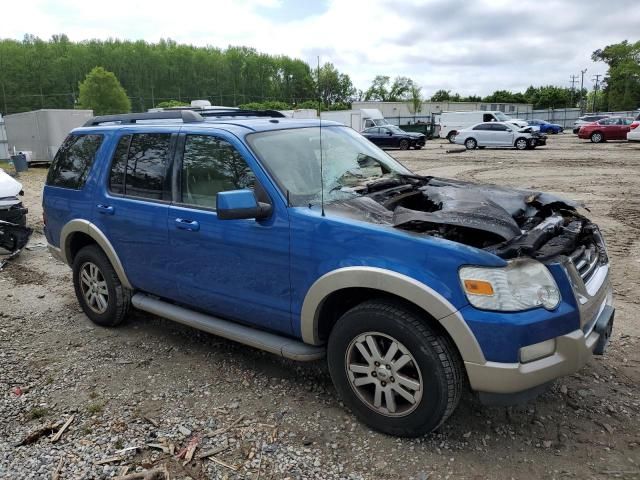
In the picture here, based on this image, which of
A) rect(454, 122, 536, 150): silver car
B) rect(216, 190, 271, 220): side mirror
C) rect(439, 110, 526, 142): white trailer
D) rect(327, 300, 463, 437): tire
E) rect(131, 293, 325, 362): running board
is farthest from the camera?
rect(439, 110, 526, 142): white trailer

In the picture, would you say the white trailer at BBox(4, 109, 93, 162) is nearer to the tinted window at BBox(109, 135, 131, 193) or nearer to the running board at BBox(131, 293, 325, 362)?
the tinted window at BBox(109, 135, 131, 193)

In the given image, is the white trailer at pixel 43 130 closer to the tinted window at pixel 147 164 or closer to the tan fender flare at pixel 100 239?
the tan fender flare at pixel 100 239

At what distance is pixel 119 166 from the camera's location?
177 inches

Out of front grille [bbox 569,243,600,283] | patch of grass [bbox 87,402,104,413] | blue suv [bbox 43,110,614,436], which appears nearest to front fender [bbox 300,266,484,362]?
blue suv [bbox 43,110,614,436]

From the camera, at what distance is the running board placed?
3.39 meters

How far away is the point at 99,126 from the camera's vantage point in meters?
4.93

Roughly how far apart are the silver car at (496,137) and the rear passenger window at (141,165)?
1028 inches

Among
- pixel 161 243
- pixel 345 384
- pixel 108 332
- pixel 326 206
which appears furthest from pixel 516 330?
pixel 108 332

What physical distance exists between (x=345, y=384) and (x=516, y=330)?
1.11m

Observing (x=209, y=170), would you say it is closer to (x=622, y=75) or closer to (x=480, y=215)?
(x=480, y=215)

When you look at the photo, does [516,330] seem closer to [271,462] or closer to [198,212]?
[271,462]

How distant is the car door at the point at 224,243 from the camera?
3400 mm

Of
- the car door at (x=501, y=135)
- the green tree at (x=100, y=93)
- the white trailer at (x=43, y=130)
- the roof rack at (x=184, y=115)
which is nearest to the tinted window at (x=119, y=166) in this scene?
the roof rack at (x=184, y=115)

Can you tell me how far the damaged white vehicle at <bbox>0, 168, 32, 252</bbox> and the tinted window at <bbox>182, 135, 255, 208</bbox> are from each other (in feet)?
16.3
